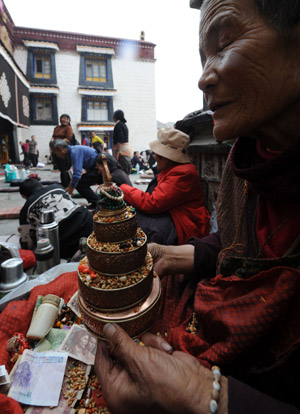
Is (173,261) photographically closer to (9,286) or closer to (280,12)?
(280,12)

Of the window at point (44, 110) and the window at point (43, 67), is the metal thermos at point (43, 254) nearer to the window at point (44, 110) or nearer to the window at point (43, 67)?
the window at point (44, 110)

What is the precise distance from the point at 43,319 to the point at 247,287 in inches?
54.3

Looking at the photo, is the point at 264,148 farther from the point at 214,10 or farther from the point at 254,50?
the point at 214,10

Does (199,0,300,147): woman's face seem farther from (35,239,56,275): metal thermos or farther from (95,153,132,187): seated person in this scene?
(95,153,132,187): seated person

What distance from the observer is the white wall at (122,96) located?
919 inches

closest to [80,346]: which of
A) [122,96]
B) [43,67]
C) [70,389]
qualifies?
[70,389]

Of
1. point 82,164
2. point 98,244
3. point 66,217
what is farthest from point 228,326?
point 82,164

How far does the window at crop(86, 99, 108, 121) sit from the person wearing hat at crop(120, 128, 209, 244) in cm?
2336

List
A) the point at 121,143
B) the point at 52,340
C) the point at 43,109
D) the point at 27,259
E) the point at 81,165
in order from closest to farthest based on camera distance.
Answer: the point at 52,340
the point at 27,259
the point at 81,165
the point at 121,143
the point at 43,109

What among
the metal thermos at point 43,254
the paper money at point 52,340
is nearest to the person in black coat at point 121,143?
the metal thermos at point 43,254

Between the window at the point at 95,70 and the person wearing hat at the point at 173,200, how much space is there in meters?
25.1

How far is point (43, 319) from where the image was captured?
1659 mm

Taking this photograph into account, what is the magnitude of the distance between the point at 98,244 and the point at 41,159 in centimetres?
2511

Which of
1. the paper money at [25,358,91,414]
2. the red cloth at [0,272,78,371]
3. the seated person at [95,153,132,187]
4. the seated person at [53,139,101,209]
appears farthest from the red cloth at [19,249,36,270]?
the seated person at [53,139,101,209]
